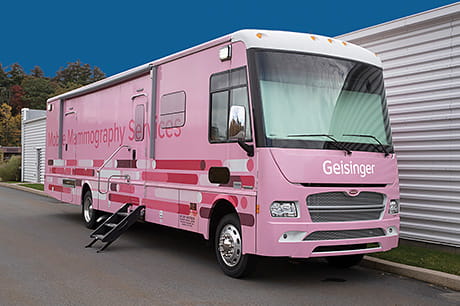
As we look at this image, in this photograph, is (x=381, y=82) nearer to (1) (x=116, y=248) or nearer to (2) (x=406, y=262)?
(2) (x=406, y=262)

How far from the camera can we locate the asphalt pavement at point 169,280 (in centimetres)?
632

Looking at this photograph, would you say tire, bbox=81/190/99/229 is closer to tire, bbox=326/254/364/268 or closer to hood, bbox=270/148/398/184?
tire, bbox=326/254/364/268

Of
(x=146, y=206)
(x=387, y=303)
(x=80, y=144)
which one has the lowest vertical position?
(x=387, y=303)

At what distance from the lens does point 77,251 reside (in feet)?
30.9

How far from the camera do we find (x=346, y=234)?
6.96 m

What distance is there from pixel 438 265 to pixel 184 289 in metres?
3.71

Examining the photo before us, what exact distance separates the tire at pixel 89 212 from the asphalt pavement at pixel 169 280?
5.50 feet

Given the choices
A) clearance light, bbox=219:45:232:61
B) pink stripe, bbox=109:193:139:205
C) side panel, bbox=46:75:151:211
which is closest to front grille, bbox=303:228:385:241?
clearance light, bbox=219:45:232:61

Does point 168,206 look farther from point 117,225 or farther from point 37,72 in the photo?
point 37,72

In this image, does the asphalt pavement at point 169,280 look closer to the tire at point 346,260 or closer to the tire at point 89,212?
the tire at point 346,260

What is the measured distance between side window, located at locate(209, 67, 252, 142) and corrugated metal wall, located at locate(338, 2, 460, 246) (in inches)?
155

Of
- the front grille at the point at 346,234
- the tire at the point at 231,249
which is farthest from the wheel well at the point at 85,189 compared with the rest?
the front grille at the point at 346,234

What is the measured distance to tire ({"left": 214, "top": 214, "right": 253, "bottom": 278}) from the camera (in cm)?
716

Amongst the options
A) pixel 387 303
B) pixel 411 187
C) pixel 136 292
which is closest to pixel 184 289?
pixel 136 292
